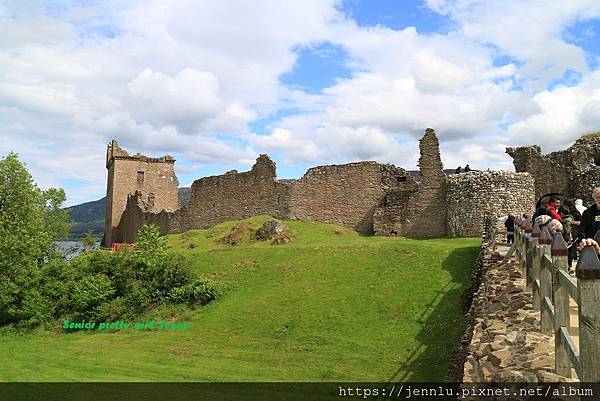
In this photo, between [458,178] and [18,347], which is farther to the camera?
[458,178]

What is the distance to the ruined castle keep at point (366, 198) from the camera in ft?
94.4

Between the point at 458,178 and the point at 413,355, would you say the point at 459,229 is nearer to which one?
the point at 458,178

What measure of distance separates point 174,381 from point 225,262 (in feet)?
39.6

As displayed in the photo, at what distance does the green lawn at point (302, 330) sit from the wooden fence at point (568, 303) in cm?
866

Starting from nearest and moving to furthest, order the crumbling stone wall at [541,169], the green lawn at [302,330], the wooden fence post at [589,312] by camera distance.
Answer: the wooden fence post at [589,312], the green lawn at [302,330], the crumbling stone wall at [541,169]

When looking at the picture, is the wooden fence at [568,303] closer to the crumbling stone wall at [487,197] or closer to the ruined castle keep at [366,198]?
the crumbling stone wall at [487,197]

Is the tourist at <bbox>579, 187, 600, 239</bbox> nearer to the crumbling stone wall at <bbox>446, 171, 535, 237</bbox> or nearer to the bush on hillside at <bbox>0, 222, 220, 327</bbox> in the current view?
the bush on hillside at <bbox>0, 222, 220, 327</bbox>

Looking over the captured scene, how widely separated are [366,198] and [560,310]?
30666 millimetres

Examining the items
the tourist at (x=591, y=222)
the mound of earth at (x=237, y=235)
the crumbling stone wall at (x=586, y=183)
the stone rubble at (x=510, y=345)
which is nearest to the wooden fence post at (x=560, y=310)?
the stone rubble at (x=510, y=345)

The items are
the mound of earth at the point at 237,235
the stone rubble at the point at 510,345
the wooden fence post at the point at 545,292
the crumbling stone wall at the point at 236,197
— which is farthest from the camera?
the crumbling stone wall at the point at 236,197

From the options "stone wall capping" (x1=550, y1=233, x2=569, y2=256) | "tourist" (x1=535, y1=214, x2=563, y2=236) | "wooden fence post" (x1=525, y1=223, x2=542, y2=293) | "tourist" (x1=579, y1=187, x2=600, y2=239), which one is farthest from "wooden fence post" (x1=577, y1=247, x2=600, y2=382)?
"tourist" (x1=535, y1=214, x2=563, y2=236)

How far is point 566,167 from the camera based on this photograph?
29.8 metres

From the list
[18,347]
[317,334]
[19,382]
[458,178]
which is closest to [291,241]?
[458,178]

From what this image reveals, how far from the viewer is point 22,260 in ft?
96.7
